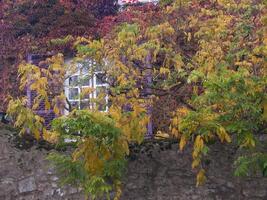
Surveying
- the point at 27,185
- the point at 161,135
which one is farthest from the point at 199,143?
the point at 27,185

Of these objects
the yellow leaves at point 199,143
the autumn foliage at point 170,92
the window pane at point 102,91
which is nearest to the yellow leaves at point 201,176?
the autumn foliage at point 170,92

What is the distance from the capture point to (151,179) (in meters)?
7.63

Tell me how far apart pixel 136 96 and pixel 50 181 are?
1639 millimetres

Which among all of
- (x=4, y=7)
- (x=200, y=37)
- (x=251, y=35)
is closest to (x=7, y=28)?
(x=4, y=7)

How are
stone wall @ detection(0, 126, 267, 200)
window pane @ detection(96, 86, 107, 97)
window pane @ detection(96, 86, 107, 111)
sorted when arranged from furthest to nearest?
stone wall @ detection(0, 126, 267, 200) < window pane @ detection(96, 86, 107, 97) < window pane @ detection(96, 86, 107, 111)

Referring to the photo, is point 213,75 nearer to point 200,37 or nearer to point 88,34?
point 200,37

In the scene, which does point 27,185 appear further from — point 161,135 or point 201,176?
point 201,176

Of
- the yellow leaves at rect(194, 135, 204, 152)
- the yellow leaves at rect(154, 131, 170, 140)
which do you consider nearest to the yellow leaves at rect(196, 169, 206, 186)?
the yellow leaves at rect(194, 135, 204, 152)

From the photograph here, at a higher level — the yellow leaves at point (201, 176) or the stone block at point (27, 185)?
the yellow leaves at point (201, 176)

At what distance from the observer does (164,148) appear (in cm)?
769

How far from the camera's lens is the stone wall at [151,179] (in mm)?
7426

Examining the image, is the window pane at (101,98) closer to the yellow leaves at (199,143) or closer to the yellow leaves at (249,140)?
the yellow leaves at (199,143)

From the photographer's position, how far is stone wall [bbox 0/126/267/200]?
743 centimetres

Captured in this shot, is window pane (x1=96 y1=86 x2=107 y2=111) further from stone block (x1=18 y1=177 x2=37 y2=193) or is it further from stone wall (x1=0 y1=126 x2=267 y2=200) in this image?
stone block (x1=18 y1=177 x2=37 y2=193)
